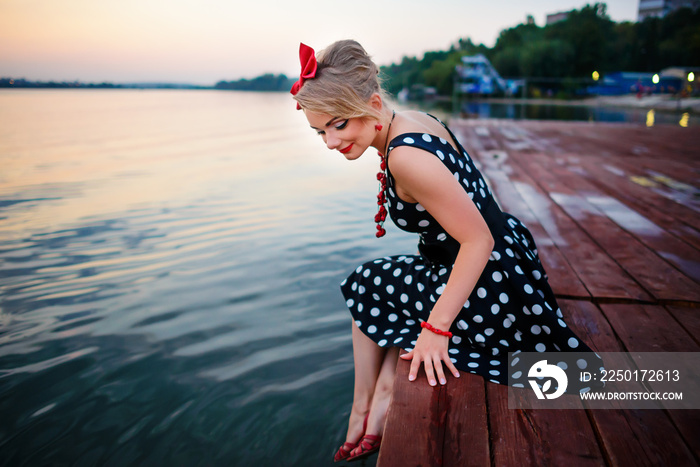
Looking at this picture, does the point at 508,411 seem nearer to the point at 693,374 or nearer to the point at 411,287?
the point at 411,287

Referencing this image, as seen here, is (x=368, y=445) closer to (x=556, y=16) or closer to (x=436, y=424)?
(x=436, y=424)

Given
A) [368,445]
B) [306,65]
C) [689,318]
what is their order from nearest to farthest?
[306,65], [368,445], [689,318]

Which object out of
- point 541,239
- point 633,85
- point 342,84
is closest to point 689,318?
point 541,239

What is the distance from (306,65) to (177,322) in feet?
8.05

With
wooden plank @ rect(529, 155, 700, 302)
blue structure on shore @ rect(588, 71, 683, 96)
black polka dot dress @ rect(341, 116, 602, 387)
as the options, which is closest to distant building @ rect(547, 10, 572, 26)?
blue structure on shore @ rect(588, 71, 683, 96)

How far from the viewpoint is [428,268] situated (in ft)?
6.22

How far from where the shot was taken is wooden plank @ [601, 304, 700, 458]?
181cm

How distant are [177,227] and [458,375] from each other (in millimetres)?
4848

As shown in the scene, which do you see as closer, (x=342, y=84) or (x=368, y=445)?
(x=342, y=84)

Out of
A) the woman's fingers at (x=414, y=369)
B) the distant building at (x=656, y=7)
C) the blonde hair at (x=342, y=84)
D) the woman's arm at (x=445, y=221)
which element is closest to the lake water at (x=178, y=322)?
the woman's fingers at (x=414, y=369)

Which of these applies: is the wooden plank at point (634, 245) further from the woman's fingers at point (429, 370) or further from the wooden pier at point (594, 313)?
the woman's fingers at point (429, 370)

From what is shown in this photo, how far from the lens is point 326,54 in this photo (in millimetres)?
1705

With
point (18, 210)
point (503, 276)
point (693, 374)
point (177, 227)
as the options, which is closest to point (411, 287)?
point (503, 276)

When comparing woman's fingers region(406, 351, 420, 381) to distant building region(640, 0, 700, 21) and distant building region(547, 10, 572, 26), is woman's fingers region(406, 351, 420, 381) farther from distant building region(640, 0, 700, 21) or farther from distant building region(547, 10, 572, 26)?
distant building region(547, 10, 572, 26)
